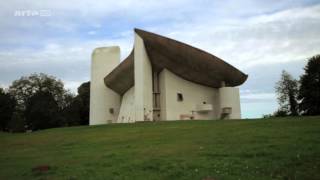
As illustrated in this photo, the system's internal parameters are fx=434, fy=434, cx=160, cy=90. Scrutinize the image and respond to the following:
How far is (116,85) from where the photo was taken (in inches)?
2092

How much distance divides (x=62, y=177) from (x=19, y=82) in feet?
220

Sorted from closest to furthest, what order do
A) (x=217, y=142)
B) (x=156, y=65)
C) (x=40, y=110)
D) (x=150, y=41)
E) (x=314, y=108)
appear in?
(x=217, y=142) < (x=150, y=41) < (x=156, y=65) < (x=314, y=108) < (x=40, y=110)

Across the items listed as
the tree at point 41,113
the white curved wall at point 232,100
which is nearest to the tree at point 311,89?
the white curved wall at point 232,100

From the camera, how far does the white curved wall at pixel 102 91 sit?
54.1 meters

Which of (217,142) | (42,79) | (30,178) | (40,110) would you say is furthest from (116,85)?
(30,178)

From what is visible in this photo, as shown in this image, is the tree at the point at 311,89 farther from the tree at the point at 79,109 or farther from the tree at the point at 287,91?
the tree at the point at 79,109

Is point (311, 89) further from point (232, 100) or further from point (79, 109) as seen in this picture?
point (79, 109)

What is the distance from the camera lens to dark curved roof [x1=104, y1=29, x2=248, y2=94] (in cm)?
4338

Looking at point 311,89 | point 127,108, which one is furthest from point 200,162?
point 311,89

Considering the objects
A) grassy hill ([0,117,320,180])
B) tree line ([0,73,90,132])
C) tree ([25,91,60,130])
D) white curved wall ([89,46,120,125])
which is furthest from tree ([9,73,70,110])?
grassy hill ([0,117,320,180])

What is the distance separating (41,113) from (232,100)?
3094 centimetres

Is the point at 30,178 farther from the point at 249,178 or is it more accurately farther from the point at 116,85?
the point at 116,85

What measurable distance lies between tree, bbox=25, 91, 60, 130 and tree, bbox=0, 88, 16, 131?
2530mm

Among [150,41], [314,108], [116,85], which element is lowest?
[314,108]
